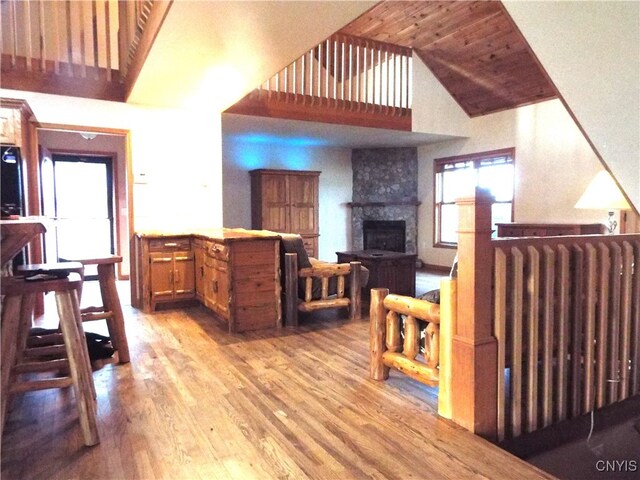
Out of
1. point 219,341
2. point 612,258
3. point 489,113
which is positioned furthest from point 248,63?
point 489,113

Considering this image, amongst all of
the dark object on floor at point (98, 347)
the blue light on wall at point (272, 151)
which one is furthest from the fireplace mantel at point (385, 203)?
the dark object on floor at point (98, 347)

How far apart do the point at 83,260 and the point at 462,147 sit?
6.42 metres

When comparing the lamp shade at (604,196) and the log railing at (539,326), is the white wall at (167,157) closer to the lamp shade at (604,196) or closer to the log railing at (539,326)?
the log railing at (539,326)

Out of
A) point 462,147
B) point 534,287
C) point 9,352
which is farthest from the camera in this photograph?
point 462,147

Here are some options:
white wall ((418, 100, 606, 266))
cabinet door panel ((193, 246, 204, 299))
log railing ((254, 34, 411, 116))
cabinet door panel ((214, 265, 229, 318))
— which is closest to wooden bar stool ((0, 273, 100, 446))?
cabinet door panel ((214, 265, 229, 318))

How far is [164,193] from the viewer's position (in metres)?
4.94

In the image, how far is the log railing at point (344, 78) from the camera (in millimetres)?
5730

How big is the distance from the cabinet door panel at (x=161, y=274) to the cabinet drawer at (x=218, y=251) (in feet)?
2.20

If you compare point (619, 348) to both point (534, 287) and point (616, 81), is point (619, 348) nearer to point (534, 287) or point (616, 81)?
point (534, 287)

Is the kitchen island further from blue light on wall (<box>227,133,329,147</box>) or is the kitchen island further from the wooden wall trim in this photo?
blue light on wall (<box>227,133,329,147</box>)

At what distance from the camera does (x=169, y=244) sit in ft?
14.8

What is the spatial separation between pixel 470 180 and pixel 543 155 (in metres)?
1.21

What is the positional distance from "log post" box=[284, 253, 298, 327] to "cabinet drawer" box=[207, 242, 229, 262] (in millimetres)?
544

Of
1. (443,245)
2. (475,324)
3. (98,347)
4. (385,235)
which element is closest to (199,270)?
(98,347)
